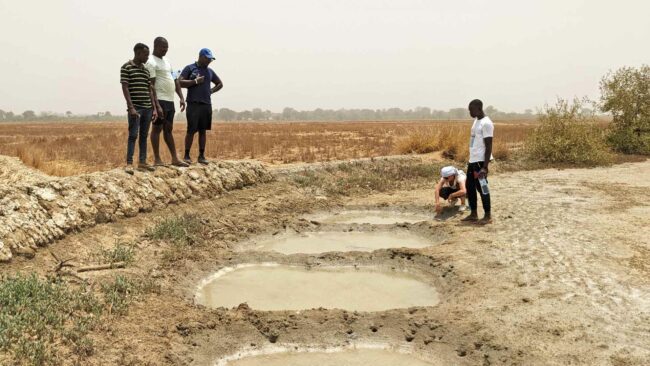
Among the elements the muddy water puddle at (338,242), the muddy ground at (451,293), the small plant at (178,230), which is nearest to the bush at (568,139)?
the muddy ground at (451,293)

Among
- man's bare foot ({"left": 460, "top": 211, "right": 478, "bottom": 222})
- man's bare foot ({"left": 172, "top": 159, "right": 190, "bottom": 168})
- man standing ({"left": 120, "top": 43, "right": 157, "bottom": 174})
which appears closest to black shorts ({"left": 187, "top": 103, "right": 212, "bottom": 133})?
man's bare foot ({"left": 172, "top": 159, "right": 190, "bottom": 168})

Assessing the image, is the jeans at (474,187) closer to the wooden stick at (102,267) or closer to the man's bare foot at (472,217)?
the man's bare foot at (472,217)

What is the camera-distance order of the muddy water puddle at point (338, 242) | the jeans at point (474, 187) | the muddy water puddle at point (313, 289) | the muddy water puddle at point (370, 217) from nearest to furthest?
the muddy water puddle at point (313, 289) < the muddy water puddle at point (338, 242) < the jeans at point (474, 187) < the muddy water puddle at point (370, 217)

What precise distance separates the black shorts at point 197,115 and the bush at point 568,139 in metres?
10.5

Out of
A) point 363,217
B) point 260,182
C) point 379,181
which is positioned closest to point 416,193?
point 379,181

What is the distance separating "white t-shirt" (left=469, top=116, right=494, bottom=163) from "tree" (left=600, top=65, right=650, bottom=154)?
12059 millimetres

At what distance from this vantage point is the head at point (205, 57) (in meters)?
7.21

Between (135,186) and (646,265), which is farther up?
(135,186)

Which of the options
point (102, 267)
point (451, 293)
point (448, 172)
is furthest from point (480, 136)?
point (102, 267)

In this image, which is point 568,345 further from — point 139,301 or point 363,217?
point 363,217

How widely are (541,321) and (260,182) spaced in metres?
6.41

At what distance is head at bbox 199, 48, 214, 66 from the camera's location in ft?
23.7

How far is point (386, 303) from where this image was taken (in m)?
4.36

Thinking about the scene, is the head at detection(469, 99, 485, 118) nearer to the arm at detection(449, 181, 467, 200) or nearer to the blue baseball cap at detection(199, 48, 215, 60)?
the arm at detection(449, 181, 467, 200)
